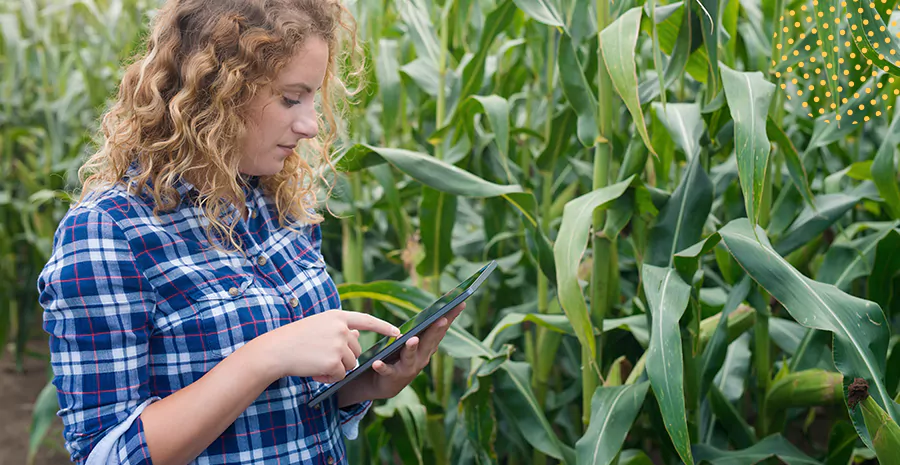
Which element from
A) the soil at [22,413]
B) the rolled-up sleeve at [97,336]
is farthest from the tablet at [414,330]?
the soil at [22,413]

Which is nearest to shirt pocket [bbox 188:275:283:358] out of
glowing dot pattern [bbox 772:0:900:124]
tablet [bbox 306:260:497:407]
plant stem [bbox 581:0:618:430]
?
tablet [bbox 306:260:497:407]

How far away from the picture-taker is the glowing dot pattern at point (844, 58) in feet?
3.37

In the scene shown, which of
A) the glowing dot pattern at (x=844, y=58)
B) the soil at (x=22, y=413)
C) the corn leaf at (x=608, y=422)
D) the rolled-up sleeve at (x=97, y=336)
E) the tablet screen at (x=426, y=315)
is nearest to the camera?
the rolled-up sleeve at (x=97, y=336)

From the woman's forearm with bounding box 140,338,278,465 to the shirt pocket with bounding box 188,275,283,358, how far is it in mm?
70

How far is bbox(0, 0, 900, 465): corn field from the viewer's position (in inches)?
42.6

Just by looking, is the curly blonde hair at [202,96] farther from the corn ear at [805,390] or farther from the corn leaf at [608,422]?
the corn ear at [805,390]

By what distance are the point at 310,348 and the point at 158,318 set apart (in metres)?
0.19

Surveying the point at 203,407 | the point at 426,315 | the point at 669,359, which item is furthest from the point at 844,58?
the point at 203,407

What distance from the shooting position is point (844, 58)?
128cm

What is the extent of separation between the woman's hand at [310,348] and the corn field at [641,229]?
0.45 m

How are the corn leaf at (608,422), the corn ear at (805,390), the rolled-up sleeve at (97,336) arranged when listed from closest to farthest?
1. the rolled-up sleeve at (97,336)
2. the corn leaf at (608,422)
3. the corn ear at (805,390)

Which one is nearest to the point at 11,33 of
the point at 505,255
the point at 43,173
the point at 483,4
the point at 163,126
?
the point at 43,173

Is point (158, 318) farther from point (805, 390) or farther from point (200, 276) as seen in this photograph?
point (805, 390)

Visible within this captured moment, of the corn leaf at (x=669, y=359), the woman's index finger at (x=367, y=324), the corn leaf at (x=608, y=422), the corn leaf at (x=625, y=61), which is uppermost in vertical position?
the corn leaf at (x=625, y=61)
